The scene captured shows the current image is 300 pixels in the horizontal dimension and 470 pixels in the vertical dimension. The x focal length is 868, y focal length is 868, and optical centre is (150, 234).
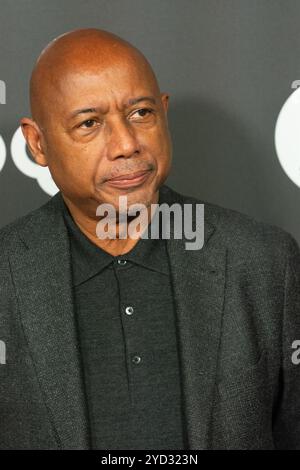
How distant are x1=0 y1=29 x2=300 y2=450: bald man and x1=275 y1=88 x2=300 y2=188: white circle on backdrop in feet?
0.99

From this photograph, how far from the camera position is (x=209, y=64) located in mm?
1689

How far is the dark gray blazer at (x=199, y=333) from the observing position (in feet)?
4.33

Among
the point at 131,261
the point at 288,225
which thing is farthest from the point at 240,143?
the point at 131,261

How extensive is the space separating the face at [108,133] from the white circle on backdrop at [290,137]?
15.8 inches

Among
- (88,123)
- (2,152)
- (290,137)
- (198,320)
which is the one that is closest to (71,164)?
(88,123)

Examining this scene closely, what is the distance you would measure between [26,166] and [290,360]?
0.66 meters

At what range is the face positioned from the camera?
4.25ft

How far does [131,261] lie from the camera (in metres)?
1.40

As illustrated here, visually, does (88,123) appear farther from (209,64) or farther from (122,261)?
(209,64)

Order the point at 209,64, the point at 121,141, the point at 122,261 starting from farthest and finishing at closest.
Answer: the point at 209,64 < the point at 122,261 < the point at 121,141

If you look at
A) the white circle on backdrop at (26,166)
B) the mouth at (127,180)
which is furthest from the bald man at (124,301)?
the white circle on backdrop at (26,166)

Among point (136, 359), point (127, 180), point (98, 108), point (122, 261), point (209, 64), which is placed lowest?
point (136, 359)

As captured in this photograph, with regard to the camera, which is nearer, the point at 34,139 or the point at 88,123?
the point at 88,123

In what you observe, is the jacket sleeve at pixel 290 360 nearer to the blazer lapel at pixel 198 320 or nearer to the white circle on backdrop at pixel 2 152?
the blazer lapel at pixel 198 320
